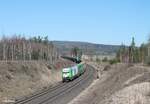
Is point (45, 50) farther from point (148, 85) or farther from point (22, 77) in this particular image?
point (148, 85)

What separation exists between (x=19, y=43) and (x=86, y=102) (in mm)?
79096

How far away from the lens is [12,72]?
7044cm

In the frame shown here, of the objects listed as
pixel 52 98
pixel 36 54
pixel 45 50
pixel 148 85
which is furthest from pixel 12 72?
pixel 45 50

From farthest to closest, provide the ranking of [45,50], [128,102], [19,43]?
[45,50] → [19,43] → [128,102]

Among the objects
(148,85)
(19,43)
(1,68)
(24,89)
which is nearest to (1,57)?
(19,43)

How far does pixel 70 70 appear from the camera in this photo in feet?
263

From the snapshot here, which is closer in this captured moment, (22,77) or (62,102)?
(62,102)

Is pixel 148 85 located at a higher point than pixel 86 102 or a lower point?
higher

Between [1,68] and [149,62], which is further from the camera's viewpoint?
[149,62]

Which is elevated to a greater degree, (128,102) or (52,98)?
(128,102)

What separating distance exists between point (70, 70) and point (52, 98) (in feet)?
111

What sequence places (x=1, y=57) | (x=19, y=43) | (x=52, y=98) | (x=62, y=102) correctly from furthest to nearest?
(x=19, y=43), (x=1, y=57), (x=52, y=98), (x=62, y=102)

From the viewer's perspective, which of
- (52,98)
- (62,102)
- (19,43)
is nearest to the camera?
(62,102)

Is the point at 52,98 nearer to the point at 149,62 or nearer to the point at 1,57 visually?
the point at 149,62
